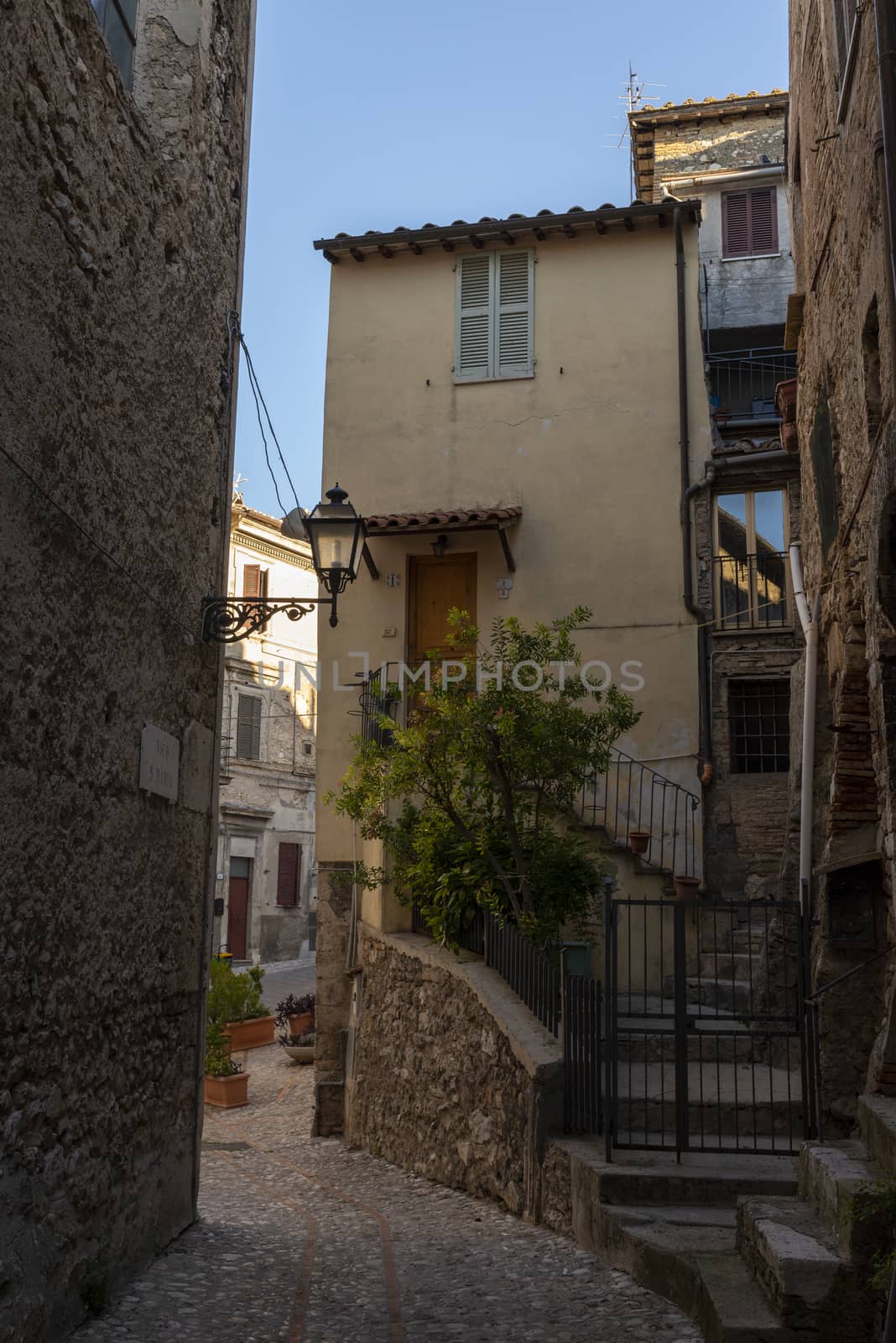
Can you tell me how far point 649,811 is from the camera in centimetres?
1307

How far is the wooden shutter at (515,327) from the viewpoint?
48.2 ft

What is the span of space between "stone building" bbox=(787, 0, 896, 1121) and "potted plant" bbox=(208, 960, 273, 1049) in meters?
9.19

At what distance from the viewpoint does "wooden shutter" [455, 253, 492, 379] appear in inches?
582

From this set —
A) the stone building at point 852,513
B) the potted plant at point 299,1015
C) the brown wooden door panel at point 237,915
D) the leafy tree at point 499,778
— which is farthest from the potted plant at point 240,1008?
the brown wooden door panel at point 237,915

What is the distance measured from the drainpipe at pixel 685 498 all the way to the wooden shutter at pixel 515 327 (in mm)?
1769

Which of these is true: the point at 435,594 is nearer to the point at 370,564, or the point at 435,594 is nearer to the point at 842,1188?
the point at 370,564

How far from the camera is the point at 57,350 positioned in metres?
4.79

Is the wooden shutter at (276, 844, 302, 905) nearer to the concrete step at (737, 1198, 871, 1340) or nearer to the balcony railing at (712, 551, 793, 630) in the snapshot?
the balcony railing at (712, 551, 793, 630)

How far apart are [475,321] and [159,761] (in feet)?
33.3

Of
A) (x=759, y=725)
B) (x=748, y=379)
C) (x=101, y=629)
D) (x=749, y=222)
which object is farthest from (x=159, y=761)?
(x=749, y=222)

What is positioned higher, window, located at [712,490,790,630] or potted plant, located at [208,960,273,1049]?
window, located at [712,490,790,630]

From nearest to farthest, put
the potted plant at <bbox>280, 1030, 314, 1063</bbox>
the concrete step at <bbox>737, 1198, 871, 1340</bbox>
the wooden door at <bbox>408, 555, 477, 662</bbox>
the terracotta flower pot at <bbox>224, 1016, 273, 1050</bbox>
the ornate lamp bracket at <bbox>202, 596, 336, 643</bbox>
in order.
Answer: the concrete step at <bbox>737, 1198, 871, 1340</bbox> < the ornate lamp bracket at <bbox>202, 596, 336, 643</bbox> < the wooden door at <bbox>408, 555, 477, 662</bbox> < the potted plant at <bbox>280, 1030, 314, 1063</bbox> < the terracotta flower pot at <bbox>224, 1016, 273, 1050</bbox>

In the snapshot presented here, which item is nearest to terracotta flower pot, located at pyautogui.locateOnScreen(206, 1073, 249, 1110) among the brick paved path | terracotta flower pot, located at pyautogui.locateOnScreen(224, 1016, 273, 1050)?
terracotta flower pot, located at pyautogui.locateOnScreen(224, 1016, 273, 1050)

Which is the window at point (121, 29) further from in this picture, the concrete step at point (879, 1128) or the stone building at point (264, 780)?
the stone building at point (264, 780)
